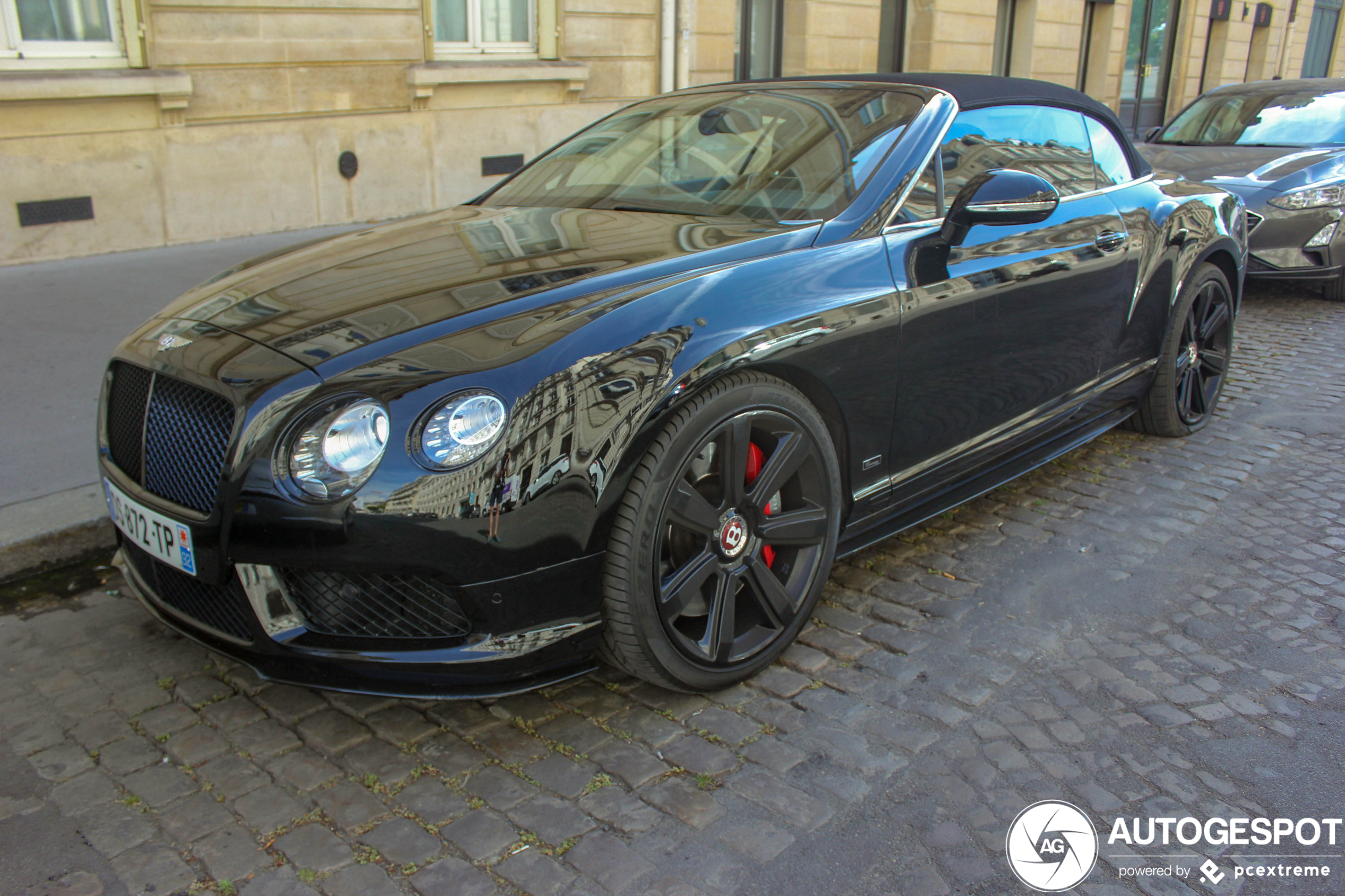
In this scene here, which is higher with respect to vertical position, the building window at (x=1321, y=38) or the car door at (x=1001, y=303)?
the building window at (x=1321, y=38)

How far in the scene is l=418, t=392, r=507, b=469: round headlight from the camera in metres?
2.28

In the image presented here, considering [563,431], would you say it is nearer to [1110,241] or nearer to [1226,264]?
[1110,241]

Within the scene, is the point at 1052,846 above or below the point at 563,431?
below

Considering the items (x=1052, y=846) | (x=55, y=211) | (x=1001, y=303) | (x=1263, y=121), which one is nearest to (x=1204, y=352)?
(x=1001, y=303)

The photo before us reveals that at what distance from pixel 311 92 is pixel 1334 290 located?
26.9ft

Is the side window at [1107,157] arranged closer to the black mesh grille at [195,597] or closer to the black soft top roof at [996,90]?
the black soft top roof at [996,90]

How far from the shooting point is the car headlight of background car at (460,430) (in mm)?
2279

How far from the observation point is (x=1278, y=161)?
8.01 metres

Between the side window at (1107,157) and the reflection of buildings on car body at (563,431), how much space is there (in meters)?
2.50

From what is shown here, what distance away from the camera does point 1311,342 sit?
692cm

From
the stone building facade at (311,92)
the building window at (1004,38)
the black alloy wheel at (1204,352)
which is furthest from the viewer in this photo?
the building window at (1004,38)

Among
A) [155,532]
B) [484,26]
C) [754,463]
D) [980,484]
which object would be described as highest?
[484,26]

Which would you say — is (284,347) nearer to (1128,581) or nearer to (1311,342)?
(1128,581)

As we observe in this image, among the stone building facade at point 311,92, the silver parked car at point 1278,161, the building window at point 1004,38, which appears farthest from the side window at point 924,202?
the building window at point 1004,38
